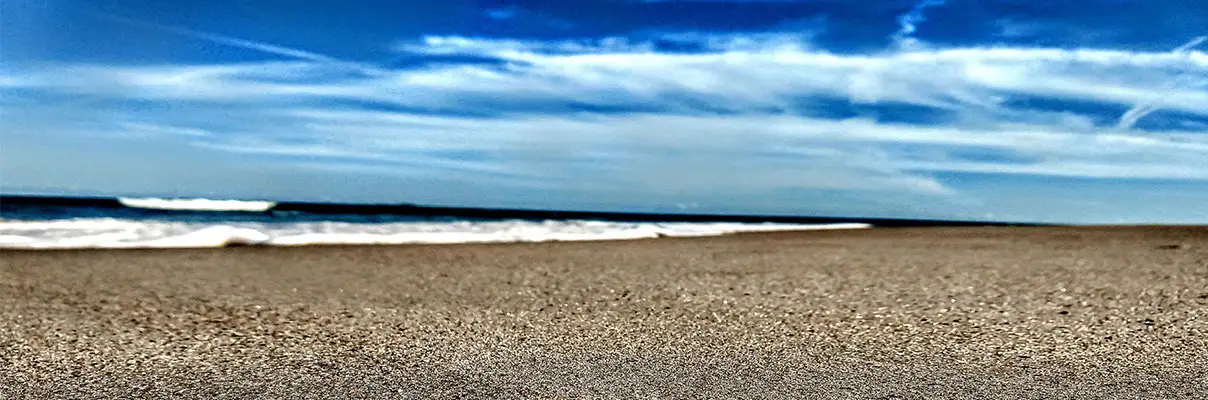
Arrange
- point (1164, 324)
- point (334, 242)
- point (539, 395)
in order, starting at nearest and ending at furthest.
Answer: point (539, 395) < point (1164, 324) < point (334, 242)

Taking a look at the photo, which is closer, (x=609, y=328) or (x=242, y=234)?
(x=609, y=328)

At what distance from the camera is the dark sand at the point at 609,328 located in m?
2.79

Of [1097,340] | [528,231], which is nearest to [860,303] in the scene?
Result: [1097,340]

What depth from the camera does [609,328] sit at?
3.75 metres

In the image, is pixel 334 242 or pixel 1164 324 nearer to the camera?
pixel 1164 324

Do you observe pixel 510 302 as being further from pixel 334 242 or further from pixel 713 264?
pixel 334 242

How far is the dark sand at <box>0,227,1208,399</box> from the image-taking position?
2787 millimetres

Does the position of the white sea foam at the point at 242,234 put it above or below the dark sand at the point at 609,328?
above

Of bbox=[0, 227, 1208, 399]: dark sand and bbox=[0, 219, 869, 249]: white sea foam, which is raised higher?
bbox=[0, 219, 869, 249]: white sea foam

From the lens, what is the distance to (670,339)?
352 cm

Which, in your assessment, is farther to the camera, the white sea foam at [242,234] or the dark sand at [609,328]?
the white sea foam at [242,234]

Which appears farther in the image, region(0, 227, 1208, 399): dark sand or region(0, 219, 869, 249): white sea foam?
region(0, 219, 869, 249): white sea foam

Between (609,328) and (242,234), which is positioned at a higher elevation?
(242,234)

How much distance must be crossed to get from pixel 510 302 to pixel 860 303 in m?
1.57
